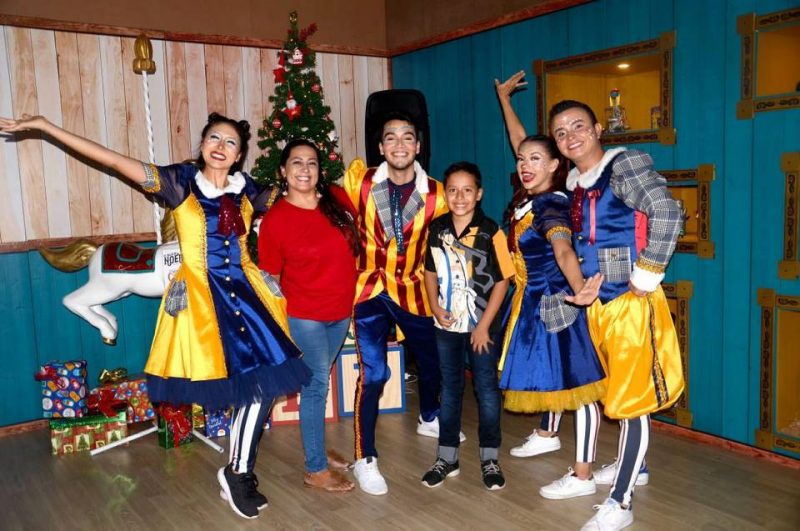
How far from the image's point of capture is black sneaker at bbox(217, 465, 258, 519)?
9.11 feet

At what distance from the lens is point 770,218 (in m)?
3.06

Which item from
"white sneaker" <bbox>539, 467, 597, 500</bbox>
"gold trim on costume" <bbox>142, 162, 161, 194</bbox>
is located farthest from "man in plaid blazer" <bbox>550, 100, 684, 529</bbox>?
"gold trim on costume" <bbox>142, 162, 161, 194</bbox>

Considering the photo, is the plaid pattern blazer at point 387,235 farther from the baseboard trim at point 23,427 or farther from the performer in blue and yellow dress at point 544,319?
the baseboard trim at point 23,427

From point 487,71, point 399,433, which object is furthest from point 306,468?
point 487,71

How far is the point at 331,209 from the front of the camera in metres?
2.86

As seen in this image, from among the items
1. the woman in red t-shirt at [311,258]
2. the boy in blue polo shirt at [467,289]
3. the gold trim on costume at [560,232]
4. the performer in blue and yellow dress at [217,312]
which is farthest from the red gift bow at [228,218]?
the gold trim on costume at [560,232]

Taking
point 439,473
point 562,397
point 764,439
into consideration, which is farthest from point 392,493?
point 764,439

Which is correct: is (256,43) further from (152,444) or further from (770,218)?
(770,218)

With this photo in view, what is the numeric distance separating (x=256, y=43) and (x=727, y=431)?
3.55 metres

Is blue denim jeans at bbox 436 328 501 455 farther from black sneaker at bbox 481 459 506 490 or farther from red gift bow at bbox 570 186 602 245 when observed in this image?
red gift bow at bbox 570 186 602 245

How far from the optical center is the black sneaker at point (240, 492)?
109 inches

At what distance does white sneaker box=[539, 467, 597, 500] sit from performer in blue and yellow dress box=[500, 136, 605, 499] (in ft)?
0.83

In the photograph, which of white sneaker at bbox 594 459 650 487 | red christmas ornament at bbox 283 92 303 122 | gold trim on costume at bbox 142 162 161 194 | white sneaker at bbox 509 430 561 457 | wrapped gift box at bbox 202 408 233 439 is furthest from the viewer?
red christmas ornament at bbox 283 92 303 122

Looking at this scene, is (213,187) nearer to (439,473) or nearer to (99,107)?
(439,473)
